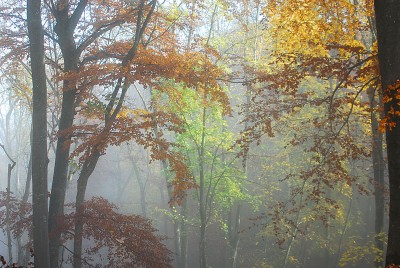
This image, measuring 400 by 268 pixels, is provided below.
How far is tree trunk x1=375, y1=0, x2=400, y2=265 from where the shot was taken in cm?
389

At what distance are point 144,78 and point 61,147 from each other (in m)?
3.34

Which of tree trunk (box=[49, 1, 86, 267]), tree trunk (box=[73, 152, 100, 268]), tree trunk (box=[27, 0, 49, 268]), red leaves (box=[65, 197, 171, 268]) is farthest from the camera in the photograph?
tree trunk (box=[49, 1, 86, 267])

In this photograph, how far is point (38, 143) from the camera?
6.13m

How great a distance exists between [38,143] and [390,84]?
231 inches

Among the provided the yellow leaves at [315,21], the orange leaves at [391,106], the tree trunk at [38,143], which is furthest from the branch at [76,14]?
the orange leaves at [391,106]

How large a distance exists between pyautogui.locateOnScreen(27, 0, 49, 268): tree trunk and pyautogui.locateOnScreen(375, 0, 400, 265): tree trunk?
5.64m

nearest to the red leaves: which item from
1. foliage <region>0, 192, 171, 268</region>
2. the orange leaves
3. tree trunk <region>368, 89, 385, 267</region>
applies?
foliage <region>0, 192, 171, 268</region>

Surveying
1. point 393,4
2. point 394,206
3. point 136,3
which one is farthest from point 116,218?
point 393,4

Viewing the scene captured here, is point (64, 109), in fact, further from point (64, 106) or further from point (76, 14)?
point (76, 14)

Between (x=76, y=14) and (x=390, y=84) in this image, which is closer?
(x=390, y=84)

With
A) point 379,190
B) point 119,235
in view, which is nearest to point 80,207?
point 119,235

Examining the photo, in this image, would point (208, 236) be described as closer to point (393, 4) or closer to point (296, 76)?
point (296, 76)

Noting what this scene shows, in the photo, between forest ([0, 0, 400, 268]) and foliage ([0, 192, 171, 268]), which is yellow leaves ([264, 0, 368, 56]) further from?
foliage ([0, 192, 171, 268])

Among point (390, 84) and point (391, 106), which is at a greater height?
point (390, 84)
